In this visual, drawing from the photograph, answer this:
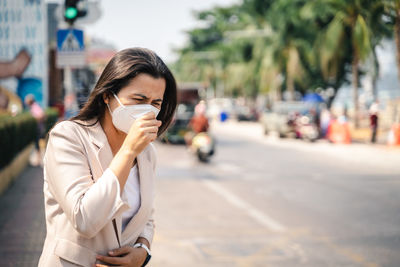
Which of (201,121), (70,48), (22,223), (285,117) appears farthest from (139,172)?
(285,117)

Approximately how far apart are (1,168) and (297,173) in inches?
286

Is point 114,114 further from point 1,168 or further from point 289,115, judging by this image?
point 289,115

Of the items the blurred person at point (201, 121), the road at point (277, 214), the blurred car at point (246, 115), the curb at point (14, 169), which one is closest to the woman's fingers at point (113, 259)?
the road at point (277, 214)

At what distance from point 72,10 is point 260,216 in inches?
190

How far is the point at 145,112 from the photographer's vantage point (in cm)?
217

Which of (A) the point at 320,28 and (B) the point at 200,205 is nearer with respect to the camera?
(B) the point at 200,205

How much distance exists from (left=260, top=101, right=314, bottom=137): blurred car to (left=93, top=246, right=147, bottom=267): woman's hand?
27011 millimetres

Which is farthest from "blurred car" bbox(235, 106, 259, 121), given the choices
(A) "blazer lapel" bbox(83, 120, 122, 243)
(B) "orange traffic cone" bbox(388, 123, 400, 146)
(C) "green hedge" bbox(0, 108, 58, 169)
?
(A) "blazer lapel" bbox(83, 120, 122, 243)

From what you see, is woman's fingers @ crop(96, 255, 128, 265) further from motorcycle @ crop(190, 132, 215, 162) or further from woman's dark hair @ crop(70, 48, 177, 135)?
motorcycle @ crop(190, 132, 215, 162)

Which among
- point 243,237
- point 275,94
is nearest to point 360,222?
point 243,237

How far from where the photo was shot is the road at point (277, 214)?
646cm

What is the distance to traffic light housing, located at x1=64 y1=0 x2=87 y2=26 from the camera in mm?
10406

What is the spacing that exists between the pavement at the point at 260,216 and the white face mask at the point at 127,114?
3882 millimetres

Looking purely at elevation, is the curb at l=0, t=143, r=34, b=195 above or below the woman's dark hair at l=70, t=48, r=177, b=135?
below
